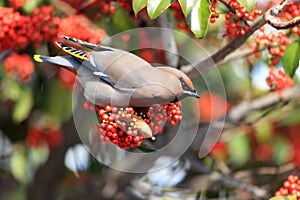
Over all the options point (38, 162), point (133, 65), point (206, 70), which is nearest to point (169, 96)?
point (133, 65)

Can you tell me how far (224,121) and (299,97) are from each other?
12.4 inches

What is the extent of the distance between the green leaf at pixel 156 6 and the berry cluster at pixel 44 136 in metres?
1.44

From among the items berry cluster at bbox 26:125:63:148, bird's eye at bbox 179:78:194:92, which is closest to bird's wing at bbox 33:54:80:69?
bird's eye at bbox 179:78:194:92

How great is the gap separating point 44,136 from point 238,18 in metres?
1.40

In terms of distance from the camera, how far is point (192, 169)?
285cm

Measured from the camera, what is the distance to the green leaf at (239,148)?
3.05 m

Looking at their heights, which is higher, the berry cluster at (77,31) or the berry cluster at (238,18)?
the berry cluster at (238,18)

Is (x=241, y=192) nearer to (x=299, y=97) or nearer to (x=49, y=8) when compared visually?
(x=299, y=97)

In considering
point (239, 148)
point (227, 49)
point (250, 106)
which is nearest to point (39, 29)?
point (227, 49)

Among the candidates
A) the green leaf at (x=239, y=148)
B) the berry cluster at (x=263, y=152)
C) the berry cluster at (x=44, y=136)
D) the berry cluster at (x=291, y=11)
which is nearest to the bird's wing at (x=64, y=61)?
the berry cluster at (x=291, y=11)

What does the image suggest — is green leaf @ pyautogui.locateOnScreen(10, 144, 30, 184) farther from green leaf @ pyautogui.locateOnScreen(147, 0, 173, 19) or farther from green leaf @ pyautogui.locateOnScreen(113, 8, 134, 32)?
green leaf @ pyautogui.locateOnScreen(147, 0, 173, 19)

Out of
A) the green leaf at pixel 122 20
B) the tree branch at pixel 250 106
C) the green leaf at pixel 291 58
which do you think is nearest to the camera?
the green leaf at pixel 291 58

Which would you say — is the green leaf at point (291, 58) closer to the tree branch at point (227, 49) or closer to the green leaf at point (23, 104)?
the tree branch at point (227, 49)

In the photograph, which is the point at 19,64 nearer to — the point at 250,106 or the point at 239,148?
the point at 250,106
